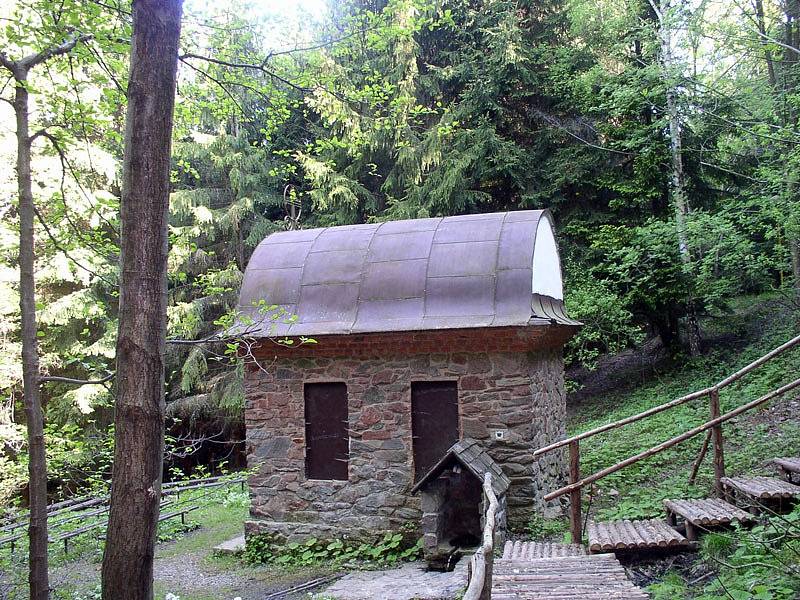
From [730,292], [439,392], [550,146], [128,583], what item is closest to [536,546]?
[439,392]

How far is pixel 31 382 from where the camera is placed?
590 cm

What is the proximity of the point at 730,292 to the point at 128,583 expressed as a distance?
13.2 m

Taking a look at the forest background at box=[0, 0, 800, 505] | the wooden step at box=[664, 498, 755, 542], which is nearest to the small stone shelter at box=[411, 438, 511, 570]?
the wooden step at box=[664, 498, 755, 542]

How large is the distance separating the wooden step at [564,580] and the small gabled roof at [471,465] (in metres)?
2.39

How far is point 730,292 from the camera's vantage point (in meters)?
14.0

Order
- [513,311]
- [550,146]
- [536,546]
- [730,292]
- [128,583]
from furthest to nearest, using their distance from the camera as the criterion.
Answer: [550,146], [730,292], [513,311], [536,546], [128,583]

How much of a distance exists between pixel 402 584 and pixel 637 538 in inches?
118

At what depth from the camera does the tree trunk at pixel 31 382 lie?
225 inches

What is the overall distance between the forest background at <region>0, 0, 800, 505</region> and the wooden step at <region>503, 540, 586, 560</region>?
20.1 ft

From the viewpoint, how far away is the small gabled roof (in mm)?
7953

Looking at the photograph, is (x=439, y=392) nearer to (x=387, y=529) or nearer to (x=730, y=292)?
(x=387, y=529)

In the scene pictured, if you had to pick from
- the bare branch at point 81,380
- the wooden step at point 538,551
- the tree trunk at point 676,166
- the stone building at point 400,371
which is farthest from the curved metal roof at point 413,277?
the tree trunk at point 676,166

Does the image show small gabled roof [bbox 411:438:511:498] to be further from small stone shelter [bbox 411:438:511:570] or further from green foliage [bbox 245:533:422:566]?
green foliage [bbox 245:533:422:566]

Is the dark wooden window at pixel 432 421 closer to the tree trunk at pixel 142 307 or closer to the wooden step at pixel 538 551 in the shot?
the wooden step at pixel 538 551
